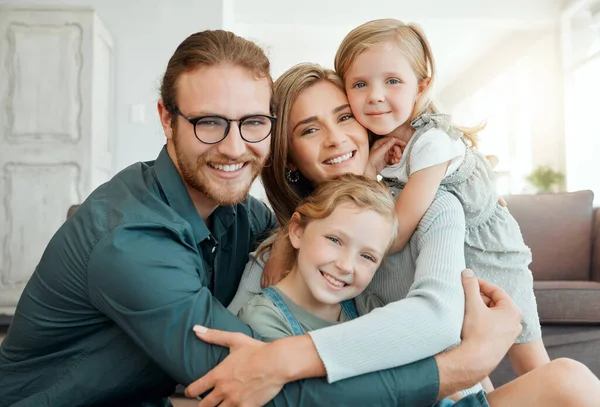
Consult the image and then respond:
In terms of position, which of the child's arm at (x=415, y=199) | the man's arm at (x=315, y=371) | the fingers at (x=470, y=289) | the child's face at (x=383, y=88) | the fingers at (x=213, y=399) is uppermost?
the child's face at (x=383, y=88)

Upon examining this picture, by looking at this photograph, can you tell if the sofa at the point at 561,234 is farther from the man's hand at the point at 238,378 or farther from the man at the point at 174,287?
the man's hand at the point at 238,378

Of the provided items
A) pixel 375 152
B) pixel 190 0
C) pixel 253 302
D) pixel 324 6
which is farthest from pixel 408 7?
pixel 253 302

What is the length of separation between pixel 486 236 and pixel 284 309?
2.19ft

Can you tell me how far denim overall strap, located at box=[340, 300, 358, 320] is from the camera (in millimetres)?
1534

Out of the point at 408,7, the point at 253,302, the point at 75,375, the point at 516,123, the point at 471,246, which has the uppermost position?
the point at 408,7

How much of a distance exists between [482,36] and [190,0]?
529 cm

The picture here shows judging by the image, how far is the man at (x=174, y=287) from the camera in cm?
115

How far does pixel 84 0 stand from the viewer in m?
5.27

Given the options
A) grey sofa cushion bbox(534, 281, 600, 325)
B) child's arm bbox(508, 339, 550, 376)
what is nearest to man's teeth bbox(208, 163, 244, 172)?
child's arm bbox(508, 339, 550, 376)

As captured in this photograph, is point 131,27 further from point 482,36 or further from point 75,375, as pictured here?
point 482,36

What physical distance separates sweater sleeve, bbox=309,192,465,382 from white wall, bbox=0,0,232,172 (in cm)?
418

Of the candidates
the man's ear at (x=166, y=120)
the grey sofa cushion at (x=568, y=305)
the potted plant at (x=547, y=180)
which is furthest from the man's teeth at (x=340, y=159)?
the potted plant at (x=547, y=180)

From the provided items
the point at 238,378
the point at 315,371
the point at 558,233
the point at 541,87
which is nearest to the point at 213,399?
the point at 238,378

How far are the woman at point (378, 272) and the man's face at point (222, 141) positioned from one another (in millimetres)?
231
